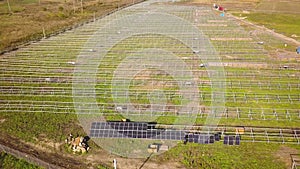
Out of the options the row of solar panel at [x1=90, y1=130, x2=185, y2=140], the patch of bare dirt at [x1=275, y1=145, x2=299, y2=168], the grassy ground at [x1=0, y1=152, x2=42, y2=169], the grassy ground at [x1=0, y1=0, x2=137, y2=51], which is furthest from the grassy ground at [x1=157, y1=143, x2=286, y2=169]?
the grassy ground at [x1=0, y1=0, x2=137, y2=51]

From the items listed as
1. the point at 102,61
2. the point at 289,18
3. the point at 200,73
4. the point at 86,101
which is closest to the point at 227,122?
the point at 200,73

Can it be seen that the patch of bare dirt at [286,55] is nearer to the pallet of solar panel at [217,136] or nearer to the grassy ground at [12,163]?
the pallet of solar panel at [217,136]

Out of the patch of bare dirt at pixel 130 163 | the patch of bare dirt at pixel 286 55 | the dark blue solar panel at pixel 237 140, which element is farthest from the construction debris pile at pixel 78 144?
the patch of bare dirt at pixel 286 55

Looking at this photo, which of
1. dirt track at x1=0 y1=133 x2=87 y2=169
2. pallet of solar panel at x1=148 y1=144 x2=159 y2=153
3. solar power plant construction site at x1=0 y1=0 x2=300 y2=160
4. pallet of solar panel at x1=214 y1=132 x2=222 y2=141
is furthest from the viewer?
solar power plant construction site at x1=0 y1=0 x2=300 y2=160

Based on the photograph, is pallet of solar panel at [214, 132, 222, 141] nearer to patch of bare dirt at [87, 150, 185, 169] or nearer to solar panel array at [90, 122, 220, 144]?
solar panel array at [90, 122, 220, 144]

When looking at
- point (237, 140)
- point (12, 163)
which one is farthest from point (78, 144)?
point (237, 140)

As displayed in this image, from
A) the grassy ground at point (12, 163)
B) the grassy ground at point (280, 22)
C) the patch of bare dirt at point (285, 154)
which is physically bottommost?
the patch of bare dirt at point (285, 154)

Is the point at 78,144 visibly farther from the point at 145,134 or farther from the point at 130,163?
the point at 145,134
